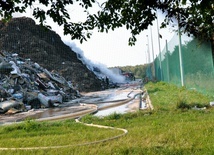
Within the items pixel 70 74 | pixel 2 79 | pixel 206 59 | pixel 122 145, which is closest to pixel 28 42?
pixel 70 74

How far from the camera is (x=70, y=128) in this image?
8.58m

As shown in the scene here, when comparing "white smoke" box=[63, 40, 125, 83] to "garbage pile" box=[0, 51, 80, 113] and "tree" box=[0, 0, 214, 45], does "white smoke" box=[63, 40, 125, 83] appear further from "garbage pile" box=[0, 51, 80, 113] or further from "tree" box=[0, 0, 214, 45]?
"tree" box=[0, 0, 214, 45]

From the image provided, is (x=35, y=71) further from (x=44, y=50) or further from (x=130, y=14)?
(x=130, y=14)

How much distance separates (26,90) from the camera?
21703 millimetres

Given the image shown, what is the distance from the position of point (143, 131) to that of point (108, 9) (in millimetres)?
3528

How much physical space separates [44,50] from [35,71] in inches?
827

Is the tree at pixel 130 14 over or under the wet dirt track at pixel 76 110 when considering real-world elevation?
over

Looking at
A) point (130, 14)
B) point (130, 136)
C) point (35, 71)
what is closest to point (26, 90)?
point (35, 71)

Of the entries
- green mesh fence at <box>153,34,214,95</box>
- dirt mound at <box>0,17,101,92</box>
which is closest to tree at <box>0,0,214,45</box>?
green mesh fence at <box>153,34,214,95</box>

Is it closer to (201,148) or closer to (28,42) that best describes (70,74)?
(28,42)

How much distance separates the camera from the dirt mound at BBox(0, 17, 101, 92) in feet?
146

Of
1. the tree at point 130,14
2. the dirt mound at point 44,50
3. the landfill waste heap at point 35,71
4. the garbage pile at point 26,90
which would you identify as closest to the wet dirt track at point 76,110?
the garbage pile at point 26,90

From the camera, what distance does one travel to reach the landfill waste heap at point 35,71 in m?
20.2

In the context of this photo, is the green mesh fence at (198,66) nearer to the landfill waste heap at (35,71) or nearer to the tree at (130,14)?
the landfill waste heap at (35,71)
